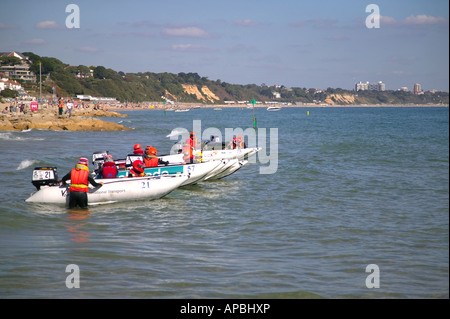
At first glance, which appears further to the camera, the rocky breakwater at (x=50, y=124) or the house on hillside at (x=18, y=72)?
the house on hillside at (x=18, y=72)

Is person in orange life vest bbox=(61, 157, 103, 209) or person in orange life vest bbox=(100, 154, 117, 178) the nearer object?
person in orange life vest bbox=(61, 157, 103, 209)

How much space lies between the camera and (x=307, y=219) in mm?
14969

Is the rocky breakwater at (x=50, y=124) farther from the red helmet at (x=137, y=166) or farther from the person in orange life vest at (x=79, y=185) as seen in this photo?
the person in orange life vest at (x=79, y=185)

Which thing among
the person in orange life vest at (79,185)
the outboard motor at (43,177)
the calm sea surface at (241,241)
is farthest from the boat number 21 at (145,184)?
the outboard motor at (43,177)

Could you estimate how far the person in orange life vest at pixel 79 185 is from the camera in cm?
1545

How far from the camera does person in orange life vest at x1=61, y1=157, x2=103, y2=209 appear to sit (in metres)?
15.4

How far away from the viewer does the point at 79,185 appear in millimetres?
15578

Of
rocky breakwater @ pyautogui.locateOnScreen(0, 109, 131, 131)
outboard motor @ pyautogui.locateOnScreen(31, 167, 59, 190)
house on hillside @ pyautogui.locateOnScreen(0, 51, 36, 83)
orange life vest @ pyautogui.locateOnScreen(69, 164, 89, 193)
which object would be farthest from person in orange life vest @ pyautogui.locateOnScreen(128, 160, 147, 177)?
house on hillside @ pyautogui.locateOnScreen(0, 51, 36, 83)

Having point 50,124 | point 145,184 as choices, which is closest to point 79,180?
point 145,184

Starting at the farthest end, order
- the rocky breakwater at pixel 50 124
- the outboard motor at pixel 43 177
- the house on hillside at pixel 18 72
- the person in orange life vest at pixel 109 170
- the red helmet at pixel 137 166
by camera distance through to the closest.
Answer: the house on hillside at pixel 18 72, the rocky breakwater at pixel 50 124, the red helmet at pixel 137 166, the person in orange life vest at pixel 109 170, the outboard motor at pixel 43 177

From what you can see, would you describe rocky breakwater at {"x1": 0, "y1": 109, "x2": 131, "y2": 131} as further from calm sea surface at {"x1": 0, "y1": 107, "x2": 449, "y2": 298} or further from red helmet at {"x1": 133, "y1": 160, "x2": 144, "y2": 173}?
red helmet at {"x1": 133, "y1": 160, "x2": 144, "y2": 173}

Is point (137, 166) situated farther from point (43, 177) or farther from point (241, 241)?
point (241, 241)
